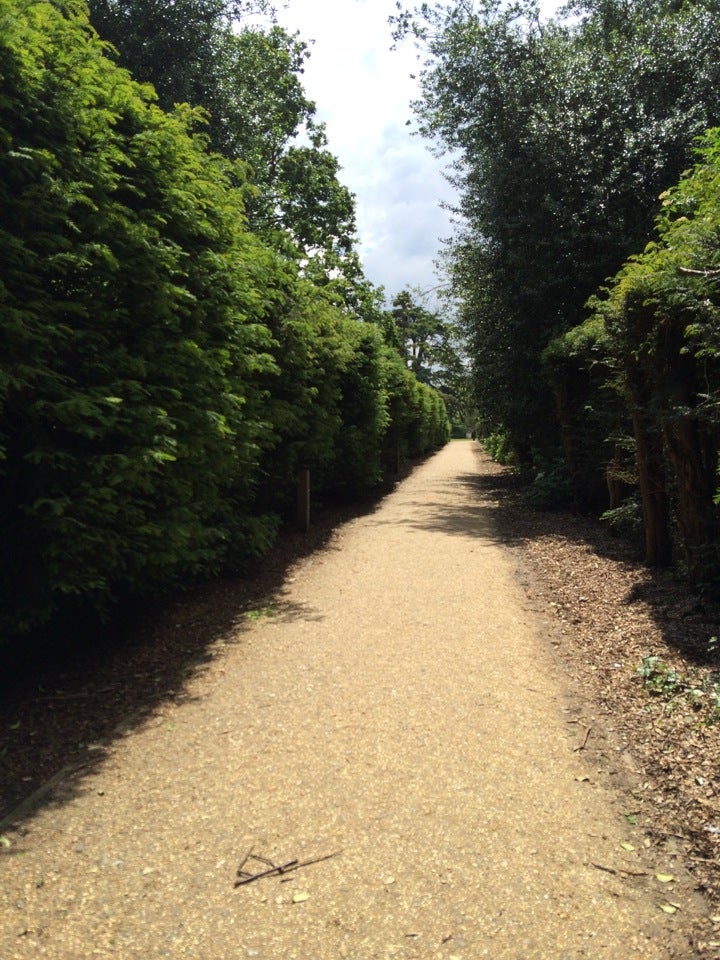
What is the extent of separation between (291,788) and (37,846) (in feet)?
3.76

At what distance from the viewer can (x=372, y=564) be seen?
27.6 feet

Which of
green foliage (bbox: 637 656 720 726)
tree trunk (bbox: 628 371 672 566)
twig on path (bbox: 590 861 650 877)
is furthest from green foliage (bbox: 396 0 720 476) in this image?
twig on path (bbox: 590 861 650 877)

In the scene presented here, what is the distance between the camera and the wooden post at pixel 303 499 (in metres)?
10.4

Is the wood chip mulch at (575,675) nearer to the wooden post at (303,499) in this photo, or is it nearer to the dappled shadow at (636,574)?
the dappled shadow at (636,574)

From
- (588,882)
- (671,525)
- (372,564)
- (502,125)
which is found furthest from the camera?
(502,125)

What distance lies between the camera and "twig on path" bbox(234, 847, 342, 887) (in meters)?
2.54

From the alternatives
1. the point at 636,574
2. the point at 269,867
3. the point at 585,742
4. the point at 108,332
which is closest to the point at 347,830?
the point at 269,867

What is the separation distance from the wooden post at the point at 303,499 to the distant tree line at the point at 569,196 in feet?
15.0

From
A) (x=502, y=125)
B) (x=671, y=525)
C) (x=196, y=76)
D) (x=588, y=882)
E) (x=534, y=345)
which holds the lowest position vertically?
(x=588, y=882)

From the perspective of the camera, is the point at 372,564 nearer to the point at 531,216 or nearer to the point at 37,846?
the point at 37,846

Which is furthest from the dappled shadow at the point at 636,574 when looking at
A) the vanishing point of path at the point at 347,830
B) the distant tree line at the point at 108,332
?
the distant tree line at the point at 108,332

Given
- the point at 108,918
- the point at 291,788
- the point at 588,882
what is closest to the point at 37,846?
the point at 108,918

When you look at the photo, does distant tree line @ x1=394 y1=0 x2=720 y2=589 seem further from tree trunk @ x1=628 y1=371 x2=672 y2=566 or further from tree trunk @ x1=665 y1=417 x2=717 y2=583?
tree trunk @ x1=665 y1=417 x2=717 y2=583

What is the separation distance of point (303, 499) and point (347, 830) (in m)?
7.71
